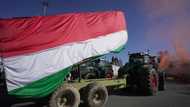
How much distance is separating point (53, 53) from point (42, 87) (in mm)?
1213

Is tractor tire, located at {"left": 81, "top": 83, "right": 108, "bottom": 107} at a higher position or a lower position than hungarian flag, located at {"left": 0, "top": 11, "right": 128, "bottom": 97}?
lower

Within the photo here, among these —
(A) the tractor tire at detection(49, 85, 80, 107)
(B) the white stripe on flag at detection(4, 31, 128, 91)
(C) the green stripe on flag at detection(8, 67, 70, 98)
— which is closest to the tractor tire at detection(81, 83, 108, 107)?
(A) the tractor tire at detection(49, 85, 80, 107)

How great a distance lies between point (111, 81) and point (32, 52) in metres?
5.33

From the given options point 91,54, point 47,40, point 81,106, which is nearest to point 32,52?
point 47,40

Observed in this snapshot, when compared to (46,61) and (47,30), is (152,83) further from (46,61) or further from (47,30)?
(46,61)

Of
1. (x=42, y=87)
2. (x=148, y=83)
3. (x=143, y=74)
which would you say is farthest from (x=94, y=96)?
(x=143, y=74)

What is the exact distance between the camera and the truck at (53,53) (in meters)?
11.5

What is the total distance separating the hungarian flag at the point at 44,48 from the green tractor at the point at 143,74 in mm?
5539

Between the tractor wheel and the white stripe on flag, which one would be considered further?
the tractor wheel

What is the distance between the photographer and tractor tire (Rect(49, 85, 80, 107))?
40.0 ft

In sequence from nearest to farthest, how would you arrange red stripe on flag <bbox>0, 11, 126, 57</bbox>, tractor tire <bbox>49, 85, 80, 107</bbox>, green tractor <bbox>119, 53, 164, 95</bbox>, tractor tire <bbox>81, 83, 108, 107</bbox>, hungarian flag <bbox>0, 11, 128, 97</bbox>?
hungarian flag <bbox>0, 11, 128, 97</bbox>
red stripe on flag <bbox>0, 11, 126, 57</bbox>
tractor tire <bbox>49, 85, 80, 107</bbox>
tractor tire <bbox>81, 83, 108, 107</bbox>
green tractor <bbox>119, 53, 164, 95</bbox>

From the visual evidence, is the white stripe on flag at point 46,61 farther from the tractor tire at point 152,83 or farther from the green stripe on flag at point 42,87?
the tractor tire at point 152,83

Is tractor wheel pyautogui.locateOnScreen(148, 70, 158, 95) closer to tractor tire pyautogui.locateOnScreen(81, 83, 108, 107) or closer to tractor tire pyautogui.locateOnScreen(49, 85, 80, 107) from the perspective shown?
tractor tire pyautogui.locateOnScreen(81, 83, 108, 107)

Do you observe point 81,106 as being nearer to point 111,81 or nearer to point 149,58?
point 111,81
